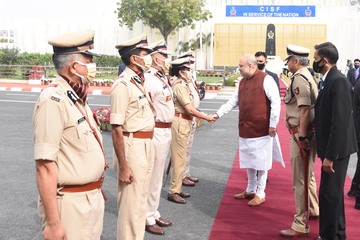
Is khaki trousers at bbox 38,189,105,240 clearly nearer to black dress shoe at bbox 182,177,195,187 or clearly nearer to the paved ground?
the paved ground

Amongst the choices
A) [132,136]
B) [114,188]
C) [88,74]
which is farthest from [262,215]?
[88,74]

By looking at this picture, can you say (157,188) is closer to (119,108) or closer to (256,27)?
(119,108)

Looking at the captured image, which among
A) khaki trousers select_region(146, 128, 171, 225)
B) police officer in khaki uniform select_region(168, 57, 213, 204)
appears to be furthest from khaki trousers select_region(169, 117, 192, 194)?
khaki trousers select_region(146, 128, 171, 225)

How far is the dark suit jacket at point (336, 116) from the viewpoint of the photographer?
12.8ft

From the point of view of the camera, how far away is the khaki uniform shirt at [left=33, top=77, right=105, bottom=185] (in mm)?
2438

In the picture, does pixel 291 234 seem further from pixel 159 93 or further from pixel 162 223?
pixel 159 93

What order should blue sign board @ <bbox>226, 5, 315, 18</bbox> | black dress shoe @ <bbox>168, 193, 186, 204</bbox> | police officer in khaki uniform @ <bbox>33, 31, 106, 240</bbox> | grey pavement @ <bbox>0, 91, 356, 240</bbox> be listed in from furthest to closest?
1. blue sign board @ <bbox>226, 5, 315, 18</bbox>
2. black dress shoe @ <bbox>168, 193, 186, 204</bbox>
3. grey pavement @ <bbox>0, 91, 356, 240</bbox>
4. police officer in khaki uniform @ <bbox>33, 31, 106, 240</bbox>

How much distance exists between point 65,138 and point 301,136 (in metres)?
2.72

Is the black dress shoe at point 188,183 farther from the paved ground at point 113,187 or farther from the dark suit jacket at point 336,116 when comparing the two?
the dark suit jacket at point 336,116

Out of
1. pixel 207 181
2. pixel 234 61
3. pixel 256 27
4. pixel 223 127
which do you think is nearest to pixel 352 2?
pixel 256 27

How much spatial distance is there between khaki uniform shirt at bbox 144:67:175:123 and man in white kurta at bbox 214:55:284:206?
3.98 feet

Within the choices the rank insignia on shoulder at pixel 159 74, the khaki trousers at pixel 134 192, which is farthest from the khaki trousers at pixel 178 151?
the khaki trousers at pixel 134 192

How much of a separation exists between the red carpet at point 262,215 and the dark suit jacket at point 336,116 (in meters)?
1.11

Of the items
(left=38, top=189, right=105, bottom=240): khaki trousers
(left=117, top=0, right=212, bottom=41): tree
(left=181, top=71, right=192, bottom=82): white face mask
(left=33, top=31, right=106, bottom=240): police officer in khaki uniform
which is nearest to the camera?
(left=33, top=31, right=106, bottom=240): police officer in khaki uniform
